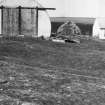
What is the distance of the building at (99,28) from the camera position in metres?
26.8

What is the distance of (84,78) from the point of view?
7586mm

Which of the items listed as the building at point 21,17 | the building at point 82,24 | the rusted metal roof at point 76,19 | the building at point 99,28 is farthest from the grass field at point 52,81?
the building at point 99,28

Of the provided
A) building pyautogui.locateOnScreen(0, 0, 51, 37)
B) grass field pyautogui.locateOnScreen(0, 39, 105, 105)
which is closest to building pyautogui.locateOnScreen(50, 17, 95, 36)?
building pyautogui.locateOnScreen(0, 0, 51, 37)

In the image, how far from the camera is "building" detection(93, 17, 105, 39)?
87.8 feet

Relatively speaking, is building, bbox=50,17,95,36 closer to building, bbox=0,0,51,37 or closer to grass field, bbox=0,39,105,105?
building, bbox=0,0,51,37

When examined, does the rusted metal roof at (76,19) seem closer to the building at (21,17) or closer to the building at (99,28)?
the building at (99,28)

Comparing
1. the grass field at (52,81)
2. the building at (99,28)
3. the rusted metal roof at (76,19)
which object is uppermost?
the rusted metal roof at (76,19)

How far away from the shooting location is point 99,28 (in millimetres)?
28828

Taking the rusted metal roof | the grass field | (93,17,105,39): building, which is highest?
the rusted metal roof

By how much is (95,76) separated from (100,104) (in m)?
2.94

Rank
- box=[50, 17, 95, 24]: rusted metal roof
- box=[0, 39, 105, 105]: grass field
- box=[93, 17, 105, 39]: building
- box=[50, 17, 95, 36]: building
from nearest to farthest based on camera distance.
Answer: box=[0, 39, 105, 105]: grass field
box=[50, 17, 95, 36]: building
box=[50, 17, 95, 24]: rusted metal roof
box=[93, 17, 105, 39]: building

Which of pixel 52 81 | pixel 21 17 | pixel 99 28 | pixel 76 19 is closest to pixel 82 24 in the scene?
pixel 76 19

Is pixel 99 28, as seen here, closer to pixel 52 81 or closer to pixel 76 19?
pixel 76 19

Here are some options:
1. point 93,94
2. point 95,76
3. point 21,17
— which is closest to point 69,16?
point 21,17
